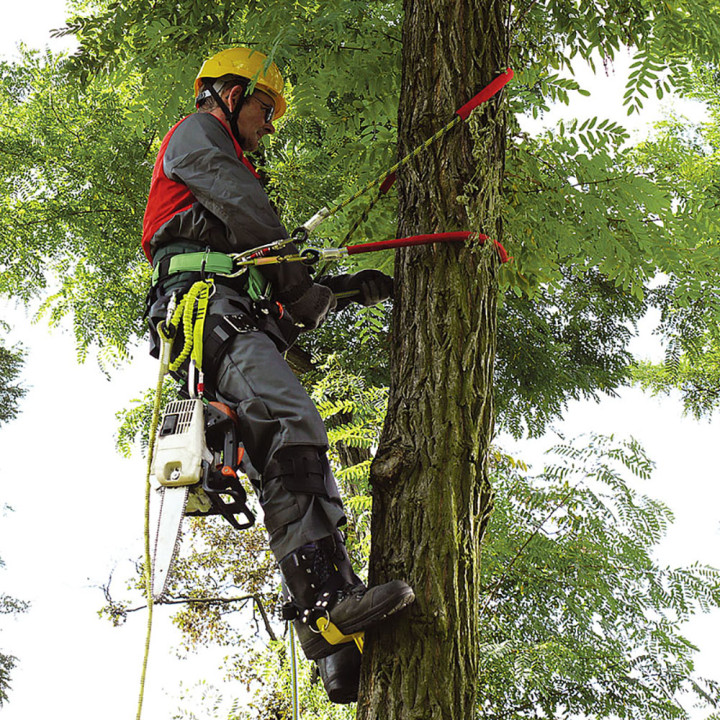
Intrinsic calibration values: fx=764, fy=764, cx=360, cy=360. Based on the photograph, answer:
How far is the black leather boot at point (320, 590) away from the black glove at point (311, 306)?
83 centimetres

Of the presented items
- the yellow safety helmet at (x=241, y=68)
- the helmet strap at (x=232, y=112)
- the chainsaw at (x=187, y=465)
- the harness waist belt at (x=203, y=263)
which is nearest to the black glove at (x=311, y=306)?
the harness waist belt at (x=203, y=263)

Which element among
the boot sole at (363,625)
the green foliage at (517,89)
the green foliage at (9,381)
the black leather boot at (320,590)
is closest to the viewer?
the boot sole at (363,625)

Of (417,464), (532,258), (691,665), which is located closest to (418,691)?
(417,464)

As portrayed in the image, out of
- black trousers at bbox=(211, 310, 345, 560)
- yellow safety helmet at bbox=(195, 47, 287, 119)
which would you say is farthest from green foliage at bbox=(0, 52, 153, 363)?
black trousers at bbox=(211, 310, 345, 560)

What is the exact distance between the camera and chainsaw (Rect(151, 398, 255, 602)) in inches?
82.7

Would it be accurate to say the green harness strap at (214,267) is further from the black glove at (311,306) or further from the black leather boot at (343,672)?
the black leather boot at (343,672)

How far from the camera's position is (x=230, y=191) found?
7.74 feet

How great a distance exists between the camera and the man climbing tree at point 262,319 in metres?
2.09

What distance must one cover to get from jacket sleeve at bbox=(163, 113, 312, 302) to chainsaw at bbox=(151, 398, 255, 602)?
0.53m

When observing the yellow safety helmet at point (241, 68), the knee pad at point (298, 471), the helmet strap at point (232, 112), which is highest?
the yellow safety helmet at point (241, 68)

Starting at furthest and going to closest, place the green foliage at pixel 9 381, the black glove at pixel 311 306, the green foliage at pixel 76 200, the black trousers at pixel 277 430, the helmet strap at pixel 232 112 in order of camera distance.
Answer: the green foliage at pixel 9 381 → the green foliage at pixel 76 200 → the helmet strap at pixel 232 112 → the black glove at pixel 311 306 → the black trousers at pixel 277 430

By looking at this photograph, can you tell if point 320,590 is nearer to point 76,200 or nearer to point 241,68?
point 241,68

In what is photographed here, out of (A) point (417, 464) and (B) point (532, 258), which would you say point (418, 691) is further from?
(B) point (532, 258)

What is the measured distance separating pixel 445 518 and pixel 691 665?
186 inches
